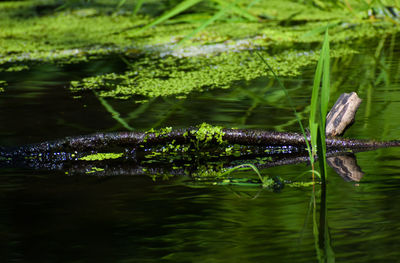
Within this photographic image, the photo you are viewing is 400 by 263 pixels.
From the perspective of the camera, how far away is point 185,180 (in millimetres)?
1785

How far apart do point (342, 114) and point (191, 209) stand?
55 cm

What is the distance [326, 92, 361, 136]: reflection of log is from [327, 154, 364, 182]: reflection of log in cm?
8

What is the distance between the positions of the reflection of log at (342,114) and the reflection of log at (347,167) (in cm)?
8

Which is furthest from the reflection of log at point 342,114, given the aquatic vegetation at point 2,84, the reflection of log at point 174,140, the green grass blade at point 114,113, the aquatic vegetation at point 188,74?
the aquatic vegetation at point 2,84

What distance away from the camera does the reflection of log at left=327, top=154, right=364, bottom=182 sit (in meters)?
1.74

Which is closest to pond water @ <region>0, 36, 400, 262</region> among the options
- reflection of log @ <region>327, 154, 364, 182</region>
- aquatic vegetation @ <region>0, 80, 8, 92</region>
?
reflection of log @ <region>327, 154, 364, 182</region>

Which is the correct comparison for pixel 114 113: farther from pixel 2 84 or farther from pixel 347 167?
pixel 347 167

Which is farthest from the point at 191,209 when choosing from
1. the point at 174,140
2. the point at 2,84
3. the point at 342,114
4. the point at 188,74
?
the point at 2,84

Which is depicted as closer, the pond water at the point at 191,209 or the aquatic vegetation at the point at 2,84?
the pond water at the point at 191,209

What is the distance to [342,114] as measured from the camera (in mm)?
1903

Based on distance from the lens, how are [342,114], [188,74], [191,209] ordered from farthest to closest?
1. [188,74]
2. [342,114]
3. [191,209]

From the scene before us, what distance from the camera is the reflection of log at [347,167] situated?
5.70ft

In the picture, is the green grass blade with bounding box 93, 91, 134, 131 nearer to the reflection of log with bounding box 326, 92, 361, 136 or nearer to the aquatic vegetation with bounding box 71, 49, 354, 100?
the aquatic vegetation with bounding box 71, 49, 354, 100

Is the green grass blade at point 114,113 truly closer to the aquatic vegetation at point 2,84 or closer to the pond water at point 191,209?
the pond water at point 191,209
